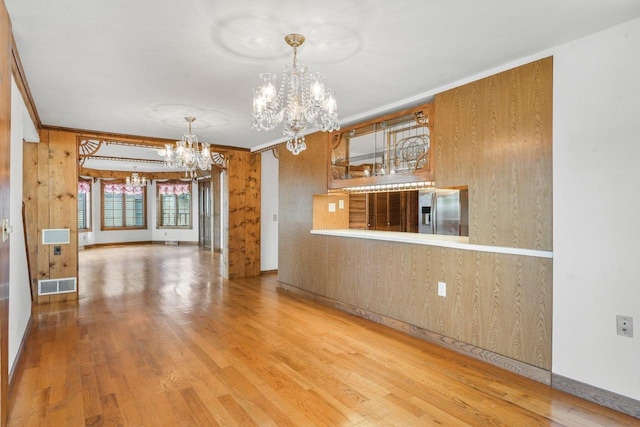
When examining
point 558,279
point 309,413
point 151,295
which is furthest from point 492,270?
point 151,295

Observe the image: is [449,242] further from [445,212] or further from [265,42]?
[445,212]

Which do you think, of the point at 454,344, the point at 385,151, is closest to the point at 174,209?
the point at 385,151

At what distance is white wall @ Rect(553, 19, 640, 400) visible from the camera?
2.29 m

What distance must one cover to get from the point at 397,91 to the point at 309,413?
118 inches

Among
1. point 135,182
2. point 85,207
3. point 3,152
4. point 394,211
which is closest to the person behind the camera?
point 3,152

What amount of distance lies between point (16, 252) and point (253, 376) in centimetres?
248

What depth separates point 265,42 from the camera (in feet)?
8.37

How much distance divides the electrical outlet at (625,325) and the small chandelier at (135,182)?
1199 cm

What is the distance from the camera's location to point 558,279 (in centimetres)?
261

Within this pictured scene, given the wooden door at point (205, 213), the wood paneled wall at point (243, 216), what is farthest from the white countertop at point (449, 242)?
the wooden door at point (205, 213)

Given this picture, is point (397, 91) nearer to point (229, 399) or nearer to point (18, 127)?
point (229, 399)

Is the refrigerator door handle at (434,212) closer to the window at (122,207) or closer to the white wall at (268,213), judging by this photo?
the white wall at (268,213)

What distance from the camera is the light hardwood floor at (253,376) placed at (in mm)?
2230

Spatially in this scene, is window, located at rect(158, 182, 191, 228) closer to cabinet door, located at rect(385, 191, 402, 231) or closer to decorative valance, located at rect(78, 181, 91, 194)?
decorative valance, located at rect(78, 181, 91, 194)
